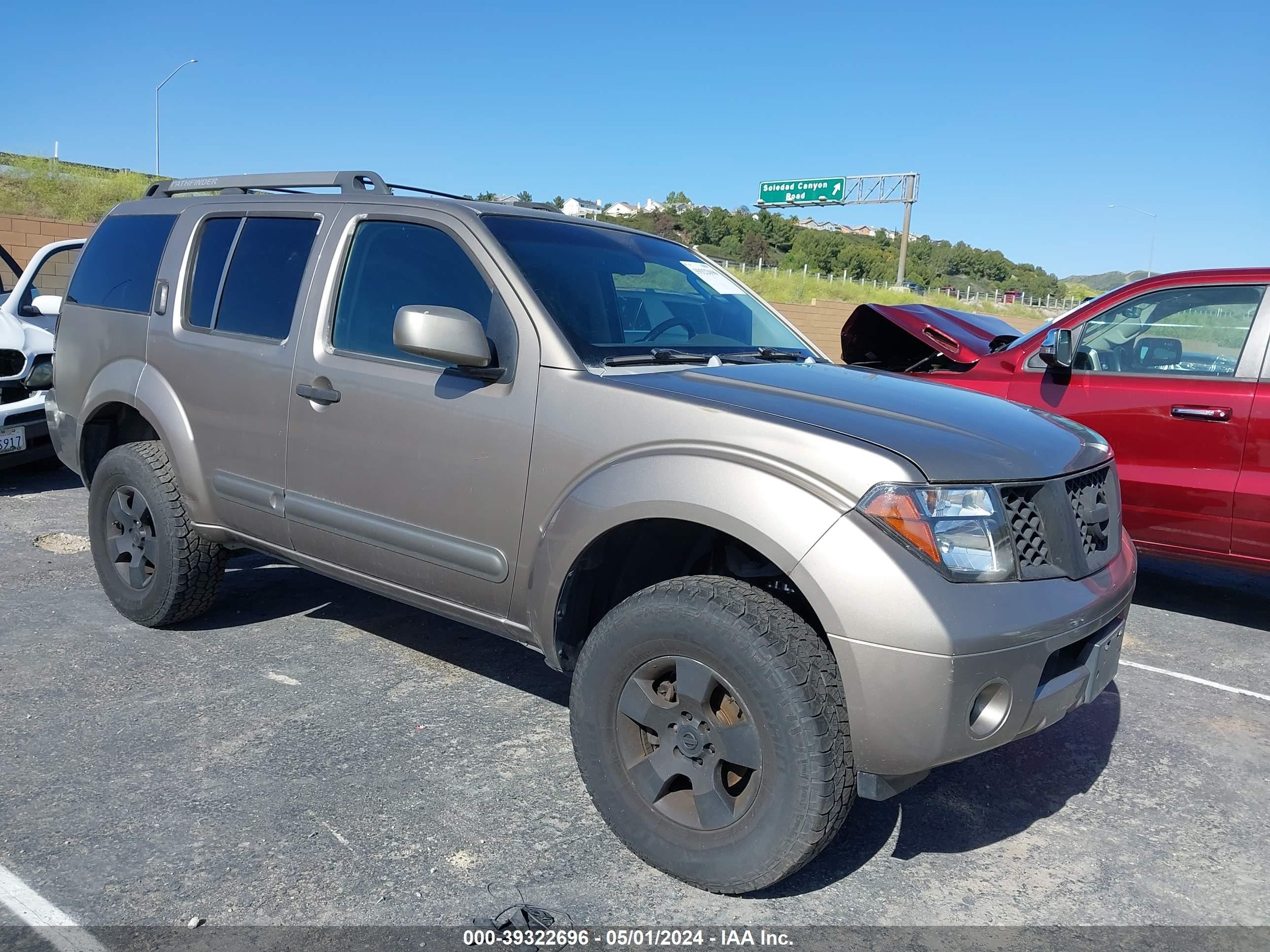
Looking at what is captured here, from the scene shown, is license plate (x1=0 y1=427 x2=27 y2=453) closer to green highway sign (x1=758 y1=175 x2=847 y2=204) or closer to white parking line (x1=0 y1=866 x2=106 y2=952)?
white parking line (x1=0 y1=866 x2=106 y2=952)

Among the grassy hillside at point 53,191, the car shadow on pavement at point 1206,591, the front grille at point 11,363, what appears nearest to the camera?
the car shadow on pavement at point 1206,591

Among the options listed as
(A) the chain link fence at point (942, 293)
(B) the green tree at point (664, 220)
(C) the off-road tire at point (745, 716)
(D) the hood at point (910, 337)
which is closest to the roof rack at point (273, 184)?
(C) the off-road tire at point (745, 716)

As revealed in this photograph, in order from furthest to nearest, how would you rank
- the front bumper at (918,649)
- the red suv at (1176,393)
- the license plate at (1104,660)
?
the red suv at (1176,393) < the license plate at (1104,660) < the front bumper at (918,649)

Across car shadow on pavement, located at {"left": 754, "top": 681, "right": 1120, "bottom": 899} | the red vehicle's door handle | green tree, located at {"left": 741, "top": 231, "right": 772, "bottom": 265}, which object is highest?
green tree, located at {"left": 741, "top": 231, "right": 772, "bottom": 265}

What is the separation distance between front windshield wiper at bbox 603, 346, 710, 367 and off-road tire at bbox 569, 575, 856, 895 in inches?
31.1

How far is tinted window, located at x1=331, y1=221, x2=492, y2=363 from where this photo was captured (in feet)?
11.6

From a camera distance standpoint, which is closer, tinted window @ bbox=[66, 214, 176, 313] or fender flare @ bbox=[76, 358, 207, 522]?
fender flare @ bbox=[76, 358, 207, 522]

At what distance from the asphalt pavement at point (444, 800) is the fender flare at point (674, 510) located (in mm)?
679

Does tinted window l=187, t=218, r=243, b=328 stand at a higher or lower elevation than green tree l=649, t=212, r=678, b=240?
lower

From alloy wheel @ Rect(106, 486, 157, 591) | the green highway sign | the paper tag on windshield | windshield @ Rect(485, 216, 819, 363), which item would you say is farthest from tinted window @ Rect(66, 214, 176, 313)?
the green highway sign

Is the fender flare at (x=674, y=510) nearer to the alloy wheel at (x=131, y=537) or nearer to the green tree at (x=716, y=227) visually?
the alloy wheel at (x=131, y=537)

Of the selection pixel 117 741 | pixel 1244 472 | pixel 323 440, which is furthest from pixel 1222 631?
pixel 117 741

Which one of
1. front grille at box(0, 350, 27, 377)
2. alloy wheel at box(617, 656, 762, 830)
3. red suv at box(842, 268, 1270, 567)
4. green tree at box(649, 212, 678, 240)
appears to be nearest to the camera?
alloy wheel at box(617, 656, 762, 830)

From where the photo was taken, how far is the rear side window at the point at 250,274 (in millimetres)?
3975
